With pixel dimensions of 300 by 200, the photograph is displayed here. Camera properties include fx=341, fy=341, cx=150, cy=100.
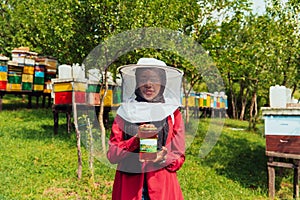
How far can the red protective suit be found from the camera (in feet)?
7.29

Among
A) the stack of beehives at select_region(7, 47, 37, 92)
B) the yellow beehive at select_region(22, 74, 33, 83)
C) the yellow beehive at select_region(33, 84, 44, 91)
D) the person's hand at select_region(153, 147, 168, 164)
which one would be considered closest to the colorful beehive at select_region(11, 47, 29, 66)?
the stack of beehives at select_region(7, 47, 37, 92)

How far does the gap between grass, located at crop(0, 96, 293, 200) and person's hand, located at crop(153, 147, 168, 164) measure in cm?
149

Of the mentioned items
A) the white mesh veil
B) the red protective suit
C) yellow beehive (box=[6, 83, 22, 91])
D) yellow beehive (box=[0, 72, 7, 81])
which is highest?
yellow beehive (box=[0, 72, 7, 81])

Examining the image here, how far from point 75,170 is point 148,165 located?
387cm

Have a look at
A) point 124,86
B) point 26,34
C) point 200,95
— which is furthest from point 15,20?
point 124,86

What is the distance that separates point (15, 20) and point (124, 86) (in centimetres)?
1366

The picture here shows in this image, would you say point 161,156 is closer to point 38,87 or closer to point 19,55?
point 19,55

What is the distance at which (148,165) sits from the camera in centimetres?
221

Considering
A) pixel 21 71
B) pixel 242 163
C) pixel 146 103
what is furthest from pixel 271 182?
pixel 21 71

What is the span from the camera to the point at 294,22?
25.6 ft

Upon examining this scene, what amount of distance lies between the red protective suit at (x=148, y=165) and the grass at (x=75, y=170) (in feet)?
4.28

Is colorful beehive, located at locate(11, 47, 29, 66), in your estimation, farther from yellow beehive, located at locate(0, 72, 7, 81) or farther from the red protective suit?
the red protective suit

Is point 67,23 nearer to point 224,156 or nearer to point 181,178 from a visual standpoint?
point 181,178

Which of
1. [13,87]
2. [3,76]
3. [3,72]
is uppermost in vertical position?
[3,72]
